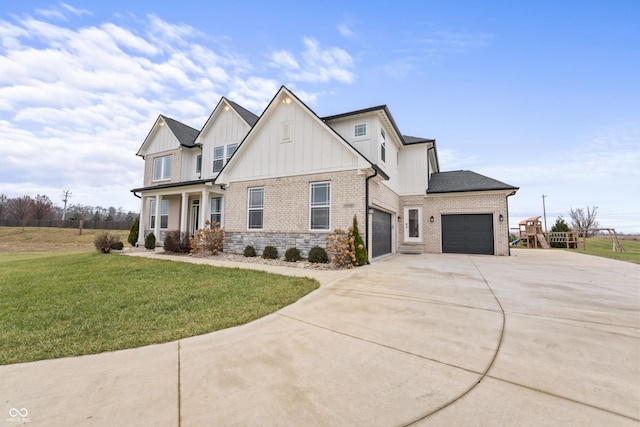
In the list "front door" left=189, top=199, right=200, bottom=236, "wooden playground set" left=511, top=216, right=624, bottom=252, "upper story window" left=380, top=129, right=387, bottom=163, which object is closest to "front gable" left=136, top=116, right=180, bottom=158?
"front door" left=189, top=199, right=200, bottom=236

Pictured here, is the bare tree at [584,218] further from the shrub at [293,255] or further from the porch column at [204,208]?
the porch column at [204,208]

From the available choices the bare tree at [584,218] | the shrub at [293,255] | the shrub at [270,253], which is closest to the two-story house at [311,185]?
the shrub at [270,253]

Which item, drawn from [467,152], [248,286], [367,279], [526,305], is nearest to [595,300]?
[526,305]

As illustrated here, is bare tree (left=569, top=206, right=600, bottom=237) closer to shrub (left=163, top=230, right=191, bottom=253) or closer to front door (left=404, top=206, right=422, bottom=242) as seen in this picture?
front door (left=404, top=206, right=422, bottom=242)

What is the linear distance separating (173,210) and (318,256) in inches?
445

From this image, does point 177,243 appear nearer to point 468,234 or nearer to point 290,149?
point 290,149

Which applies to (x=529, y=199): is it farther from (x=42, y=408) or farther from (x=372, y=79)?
(x=42, y=408)

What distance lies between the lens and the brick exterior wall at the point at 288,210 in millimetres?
9562

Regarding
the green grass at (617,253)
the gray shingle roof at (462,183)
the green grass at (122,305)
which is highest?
the gray shingle roof at (462,183)

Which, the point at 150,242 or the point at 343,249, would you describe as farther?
the point at 150,242

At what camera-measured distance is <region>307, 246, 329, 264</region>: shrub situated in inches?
368

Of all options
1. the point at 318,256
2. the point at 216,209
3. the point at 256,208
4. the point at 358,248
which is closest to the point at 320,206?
the point at 318,256

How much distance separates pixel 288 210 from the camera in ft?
35.0

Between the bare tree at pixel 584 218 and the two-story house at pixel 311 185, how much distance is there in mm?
40149
